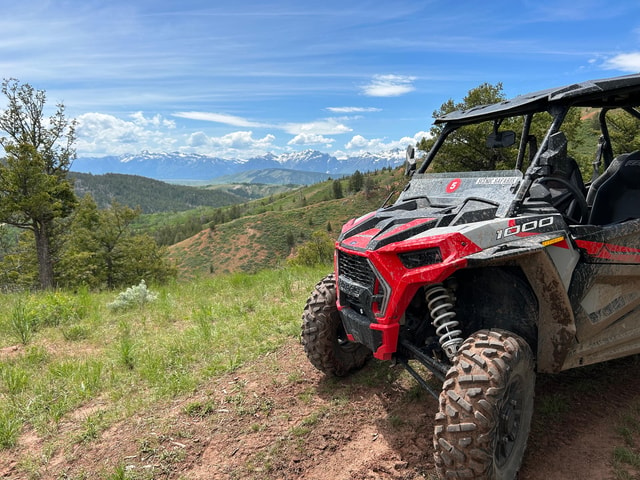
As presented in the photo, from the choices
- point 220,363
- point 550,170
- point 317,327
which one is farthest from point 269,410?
point 550,170

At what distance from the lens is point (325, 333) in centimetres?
406

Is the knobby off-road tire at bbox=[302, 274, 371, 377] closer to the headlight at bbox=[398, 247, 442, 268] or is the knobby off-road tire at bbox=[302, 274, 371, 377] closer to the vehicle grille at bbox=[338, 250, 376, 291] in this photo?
the vehicle grille at bbox=[338, 250, 376, 291]

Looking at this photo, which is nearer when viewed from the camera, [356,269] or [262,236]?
[356,269]

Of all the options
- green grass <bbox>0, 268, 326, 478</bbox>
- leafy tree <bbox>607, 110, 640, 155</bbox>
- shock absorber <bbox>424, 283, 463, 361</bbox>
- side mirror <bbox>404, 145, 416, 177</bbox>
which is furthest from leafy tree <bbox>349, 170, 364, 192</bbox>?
shock absorber <bbox>424, 283, 463, 361</bbox>

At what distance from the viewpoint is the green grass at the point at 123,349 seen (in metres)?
4.15

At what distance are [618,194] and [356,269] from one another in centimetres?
285

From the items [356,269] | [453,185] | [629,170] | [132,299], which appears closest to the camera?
[356,269]

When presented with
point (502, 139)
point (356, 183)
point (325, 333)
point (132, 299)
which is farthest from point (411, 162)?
point (356, 183)

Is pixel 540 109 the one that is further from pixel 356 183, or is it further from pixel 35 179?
pixel 356 183

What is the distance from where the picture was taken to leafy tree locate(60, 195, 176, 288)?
31.6 meters

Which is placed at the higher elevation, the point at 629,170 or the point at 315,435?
the point at 629,170

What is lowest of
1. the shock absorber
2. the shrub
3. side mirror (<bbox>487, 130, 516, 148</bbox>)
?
the shrub

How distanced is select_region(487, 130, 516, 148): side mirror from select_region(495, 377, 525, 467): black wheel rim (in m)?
2.44

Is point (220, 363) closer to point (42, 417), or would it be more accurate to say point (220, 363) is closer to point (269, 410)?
point (269, 410)
